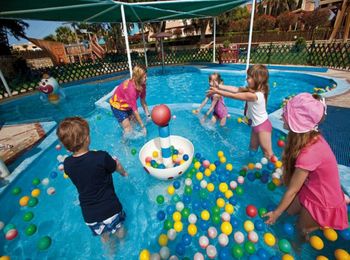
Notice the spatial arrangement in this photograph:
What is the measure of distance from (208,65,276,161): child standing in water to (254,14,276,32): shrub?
120 ft

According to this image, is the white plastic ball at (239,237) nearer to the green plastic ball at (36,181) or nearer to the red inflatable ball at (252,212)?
the red inflatable ball at (252,212)

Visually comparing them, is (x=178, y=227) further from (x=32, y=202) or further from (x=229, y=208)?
(x=32, y=202)

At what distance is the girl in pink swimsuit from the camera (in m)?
1.64

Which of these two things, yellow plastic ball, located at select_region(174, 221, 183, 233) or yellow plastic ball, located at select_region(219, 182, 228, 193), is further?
yellow plastic ball, located at select_region(219, 182, 228, 193)

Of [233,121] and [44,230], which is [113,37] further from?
[44,230]

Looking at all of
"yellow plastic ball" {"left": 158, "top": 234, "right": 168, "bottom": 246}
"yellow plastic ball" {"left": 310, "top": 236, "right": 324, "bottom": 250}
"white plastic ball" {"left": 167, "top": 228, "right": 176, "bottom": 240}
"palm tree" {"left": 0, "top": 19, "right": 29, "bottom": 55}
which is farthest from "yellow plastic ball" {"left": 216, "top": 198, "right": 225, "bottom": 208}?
"palm tree" {"left": 0, "top": 19, "right": 29, "bottom": 55}

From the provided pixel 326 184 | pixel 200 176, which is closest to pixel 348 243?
pixel 326 184

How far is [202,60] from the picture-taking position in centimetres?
1795

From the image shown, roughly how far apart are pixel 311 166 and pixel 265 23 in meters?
38.7

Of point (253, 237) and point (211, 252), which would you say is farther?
point (253, 237)

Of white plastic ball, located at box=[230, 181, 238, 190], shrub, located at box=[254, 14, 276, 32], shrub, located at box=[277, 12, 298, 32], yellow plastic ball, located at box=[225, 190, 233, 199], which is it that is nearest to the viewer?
yellow plastic ball, located at box=[225, 190, 233, 199]

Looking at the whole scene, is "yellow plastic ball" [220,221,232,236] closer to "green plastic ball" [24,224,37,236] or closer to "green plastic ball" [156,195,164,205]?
"green plastic ball" [156,195,164,205]

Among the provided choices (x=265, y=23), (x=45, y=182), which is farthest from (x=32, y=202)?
(x=265, y=23)

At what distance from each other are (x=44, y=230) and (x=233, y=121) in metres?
4.72
